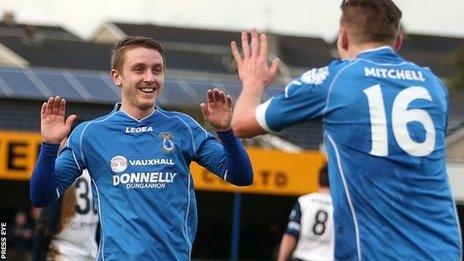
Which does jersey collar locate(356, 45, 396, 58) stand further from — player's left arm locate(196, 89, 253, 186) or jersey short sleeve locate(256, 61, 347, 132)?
player's left arm locate(196, 89, 253, 186)

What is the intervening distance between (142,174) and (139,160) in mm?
84

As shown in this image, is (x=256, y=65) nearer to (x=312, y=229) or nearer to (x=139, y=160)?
(x=139, y=160)

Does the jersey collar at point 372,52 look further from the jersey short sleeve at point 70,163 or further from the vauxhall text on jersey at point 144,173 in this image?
the jersey short sleeve at point 70,163

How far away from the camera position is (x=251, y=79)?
5.76 metres

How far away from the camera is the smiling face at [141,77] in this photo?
6.97 meters

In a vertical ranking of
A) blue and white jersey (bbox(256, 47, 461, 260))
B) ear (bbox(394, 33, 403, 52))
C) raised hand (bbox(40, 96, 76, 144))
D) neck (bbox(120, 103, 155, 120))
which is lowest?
blue and white jersey (bbox(256, 47, 461, 260))

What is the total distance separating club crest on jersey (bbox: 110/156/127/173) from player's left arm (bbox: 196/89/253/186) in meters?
0.40

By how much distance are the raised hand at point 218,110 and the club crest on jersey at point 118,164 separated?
0.55 m

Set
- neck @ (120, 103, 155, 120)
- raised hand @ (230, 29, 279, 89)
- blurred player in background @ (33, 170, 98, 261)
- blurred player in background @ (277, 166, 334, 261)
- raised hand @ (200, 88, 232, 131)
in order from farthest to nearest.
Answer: blurred player in background @ (277, 166, 334, 261) < blurred player in background @ (33, 170, 98, 261) < neck @ (120, 103, 155, 120) < raised hand @ (200, 88, 232, 131) < raised hand @ (230, 29, 279, 89)

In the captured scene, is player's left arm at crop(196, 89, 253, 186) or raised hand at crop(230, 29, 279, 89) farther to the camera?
player's left arm at crop(196, 89, 253, 186)

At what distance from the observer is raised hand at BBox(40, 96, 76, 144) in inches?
266

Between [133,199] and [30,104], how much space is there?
91.3ft

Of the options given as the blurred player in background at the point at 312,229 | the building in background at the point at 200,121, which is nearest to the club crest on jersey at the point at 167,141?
the building in background at the point at 200,121

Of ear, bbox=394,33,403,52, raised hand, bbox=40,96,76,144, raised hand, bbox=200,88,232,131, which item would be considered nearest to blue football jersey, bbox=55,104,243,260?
raised hand, bbox=40,96,76,144
